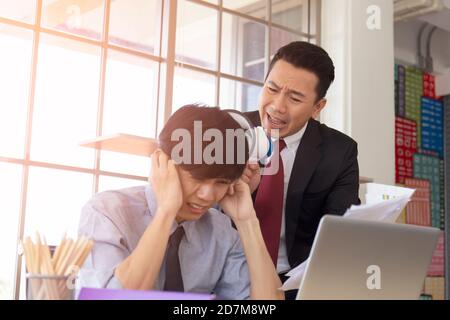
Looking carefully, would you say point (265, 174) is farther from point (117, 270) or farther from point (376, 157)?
point (376, 157)

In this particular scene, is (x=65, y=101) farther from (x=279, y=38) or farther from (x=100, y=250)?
(x=100, y=250)

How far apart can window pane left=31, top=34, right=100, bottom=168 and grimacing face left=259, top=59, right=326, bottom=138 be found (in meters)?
1.38

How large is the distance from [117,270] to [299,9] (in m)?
3.49

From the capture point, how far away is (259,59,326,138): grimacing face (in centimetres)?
201

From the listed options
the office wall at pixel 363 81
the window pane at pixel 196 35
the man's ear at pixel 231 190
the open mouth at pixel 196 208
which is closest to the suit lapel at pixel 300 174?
the man's ear at pixel 231 190

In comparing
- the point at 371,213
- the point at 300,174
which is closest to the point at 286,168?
the point at 300,174

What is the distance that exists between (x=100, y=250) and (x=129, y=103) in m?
2.32

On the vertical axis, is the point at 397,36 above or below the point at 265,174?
above

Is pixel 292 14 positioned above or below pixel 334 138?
above

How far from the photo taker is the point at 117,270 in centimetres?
126

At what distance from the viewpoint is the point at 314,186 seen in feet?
6.61

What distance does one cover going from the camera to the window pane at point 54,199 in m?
3.11

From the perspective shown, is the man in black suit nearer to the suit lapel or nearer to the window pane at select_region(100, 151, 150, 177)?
the suit lapel
